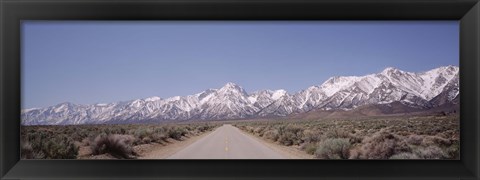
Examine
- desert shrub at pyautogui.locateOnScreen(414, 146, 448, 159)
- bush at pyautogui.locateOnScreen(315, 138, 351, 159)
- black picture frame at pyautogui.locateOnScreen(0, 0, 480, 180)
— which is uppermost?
black picture frame at pyautogui.locateOnScreen(0, 0, 480, 180)

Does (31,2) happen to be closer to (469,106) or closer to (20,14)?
(20,14)

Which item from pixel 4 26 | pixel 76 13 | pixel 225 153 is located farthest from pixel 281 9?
pixel 225 153

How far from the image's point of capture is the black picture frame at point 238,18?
20.2ft

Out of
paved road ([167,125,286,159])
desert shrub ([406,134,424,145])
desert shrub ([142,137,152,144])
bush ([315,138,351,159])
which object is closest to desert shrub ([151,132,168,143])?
desert shrub ([142,137,152,144])

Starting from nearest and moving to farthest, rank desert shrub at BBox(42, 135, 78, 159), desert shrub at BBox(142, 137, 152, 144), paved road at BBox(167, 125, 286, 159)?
1. desert shrub at BBox(42, 135, 78, 159)
2. paved road at BBox(167, 125, 286, 159)
3. desert shrub at BBox(142, 137, 152, 144)

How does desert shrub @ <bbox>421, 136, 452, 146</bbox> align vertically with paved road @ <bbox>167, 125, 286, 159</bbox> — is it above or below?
above

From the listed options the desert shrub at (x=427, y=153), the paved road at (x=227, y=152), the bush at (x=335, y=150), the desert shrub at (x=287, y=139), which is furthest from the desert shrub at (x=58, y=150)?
the desert shrub at (x=287, y=139)

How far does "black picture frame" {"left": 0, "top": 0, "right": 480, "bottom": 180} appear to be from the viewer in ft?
20.2

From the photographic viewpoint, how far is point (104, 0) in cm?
609

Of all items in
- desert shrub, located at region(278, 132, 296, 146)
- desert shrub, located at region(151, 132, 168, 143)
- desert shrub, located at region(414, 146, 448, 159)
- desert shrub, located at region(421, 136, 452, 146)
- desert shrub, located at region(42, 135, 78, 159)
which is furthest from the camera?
A: desert shrub, located at region(151, 132, 168, 143)

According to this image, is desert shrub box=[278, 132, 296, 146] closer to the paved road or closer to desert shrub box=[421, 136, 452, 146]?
the paved road

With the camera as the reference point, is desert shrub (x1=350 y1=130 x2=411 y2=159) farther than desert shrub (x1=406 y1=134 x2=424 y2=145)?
No

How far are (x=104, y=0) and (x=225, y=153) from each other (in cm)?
1104

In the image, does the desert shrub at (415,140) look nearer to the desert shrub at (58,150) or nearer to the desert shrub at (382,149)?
the desert shrub at (382,149)
